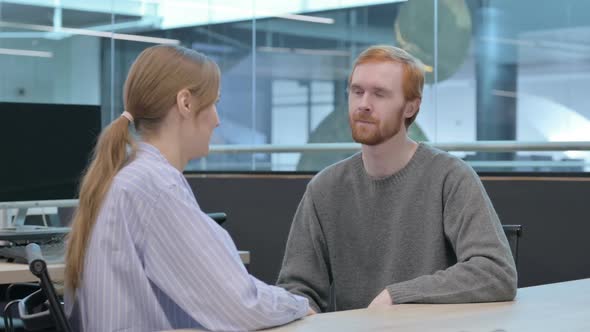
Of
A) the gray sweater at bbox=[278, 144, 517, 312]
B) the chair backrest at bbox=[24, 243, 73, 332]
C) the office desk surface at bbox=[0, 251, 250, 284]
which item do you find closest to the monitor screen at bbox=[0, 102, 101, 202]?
the office desk surface at bbox=[0, 251, 250, 284]

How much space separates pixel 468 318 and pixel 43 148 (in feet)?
7.31

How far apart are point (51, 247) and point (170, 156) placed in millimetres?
1516

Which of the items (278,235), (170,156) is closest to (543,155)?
(278,235)

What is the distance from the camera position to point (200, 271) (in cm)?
155

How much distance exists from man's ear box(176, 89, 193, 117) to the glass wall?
84.1 inches

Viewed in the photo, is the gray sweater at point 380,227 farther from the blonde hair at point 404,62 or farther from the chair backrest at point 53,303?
the chair backrest at point 53,303

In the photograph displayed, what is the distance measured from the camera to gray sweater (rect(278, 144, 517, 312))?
7.02 ft

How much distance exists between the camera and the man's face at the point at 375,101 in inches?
85.7

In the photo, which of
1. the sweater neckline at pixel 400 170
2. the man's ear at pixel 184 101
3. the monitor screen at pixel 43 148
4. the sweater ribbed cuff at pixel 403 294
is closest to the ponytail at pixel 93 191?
the man's ear at pixel 184 101

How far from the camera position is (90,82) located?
20.4 feet

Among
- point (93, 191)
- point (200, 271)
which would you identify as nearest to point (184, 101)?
point (93, 191)

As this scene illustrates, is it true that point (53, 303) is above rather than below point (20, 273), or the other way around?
above

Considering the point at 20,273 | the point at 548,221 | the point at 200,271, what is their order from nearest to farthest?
the point at 200,271, the point at 20,273, the point at 548,221

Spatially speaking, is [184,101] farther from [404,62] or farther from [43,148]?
[43,148]
